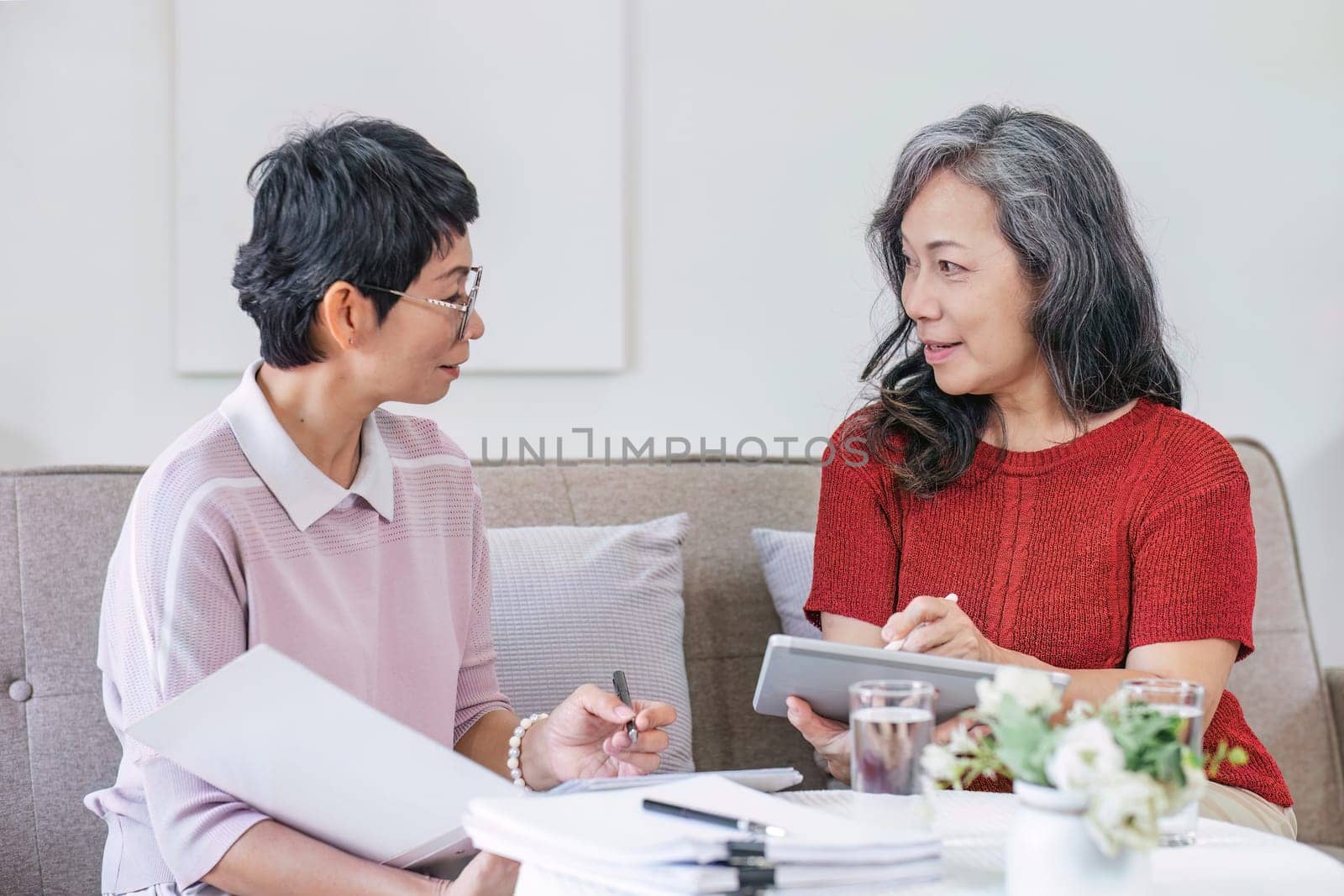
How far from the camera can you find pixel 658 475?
6.99ft

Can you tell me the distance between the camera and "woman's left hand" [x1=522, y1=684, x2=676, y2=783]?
1.26 m

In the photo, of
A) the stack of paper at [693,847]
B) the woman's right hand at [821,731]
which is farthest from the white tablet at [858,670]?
the stack of paper at [693,847]

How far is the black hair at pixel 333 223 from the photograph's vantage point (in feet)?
4.32

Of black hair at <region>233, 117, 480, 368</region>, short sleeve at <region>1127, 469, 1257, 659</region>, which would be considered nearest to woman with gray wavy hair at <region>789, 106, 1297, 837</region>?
short sleeve at <region>1127, 469, 1257, 659</region>

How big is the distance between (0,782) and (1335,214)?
2790mm

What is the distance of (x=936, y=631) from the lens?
4.34ft

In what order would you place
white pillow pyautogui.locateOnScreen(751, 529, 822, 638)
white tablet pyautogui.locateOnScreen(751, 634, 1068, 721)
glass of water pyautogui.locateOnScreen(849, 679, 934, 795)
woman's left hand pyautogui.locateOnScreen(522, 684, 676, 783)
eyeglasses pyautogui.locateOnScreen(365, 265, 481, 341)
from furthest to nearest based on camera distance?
white pillow pyautogui.locateOnScreen(751, 529, 822, 638), eyeglasses pyautogui.locateOnScreen(365, 265, 481, 341), woman's left hand pyautogui.locateOnScreen(522, 684, 676, 783), white tablet pyautogui.locateOnScreen(751, 634, 1068, 721), glass of water pyautogui.locateOnScreen(849, 679, 934, 795)

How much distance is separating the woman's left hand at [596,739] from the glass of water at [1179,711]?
455mm

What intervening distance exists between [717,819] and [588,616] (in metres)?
0.94

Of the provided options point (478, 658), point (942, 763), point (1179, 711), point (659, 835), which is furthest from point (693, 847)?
point (478, 658)

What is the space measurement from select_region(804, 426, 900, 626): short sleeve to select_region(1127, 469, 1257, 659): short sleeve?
0.31 meters

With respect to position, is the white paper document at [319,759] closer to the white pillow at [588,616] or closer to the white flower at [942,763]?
the white flower at [942,763]

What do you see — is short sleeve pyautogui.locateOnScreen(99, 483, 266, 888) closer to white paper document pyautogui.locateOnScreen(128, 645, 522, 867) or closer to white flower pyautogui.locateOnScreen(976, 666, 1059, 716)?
white paper document pyautogui.locateOnScreen(128, 645, 522, 867)

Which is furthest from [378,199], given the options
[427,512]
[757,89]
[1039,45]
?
[1039,45]
